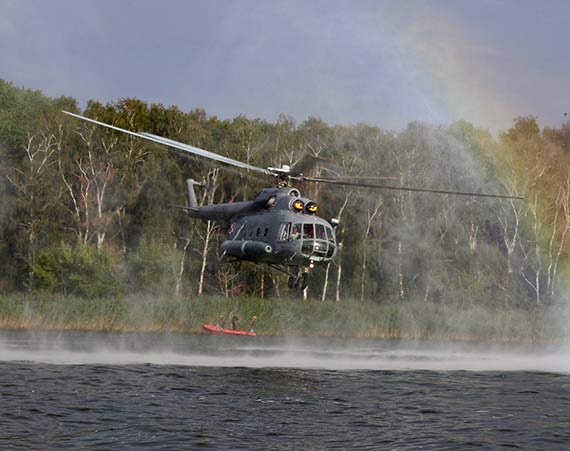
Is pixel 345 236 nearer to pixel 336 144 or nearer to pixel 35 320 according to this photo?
pixel 336 144

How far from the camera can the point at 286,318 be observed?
7612 centimetres

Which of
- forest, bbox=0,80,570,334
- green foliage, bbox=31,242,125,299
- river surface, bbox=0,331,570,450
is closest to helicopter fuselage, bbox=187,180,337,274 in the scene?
river surface, bbox=0,331,570,450

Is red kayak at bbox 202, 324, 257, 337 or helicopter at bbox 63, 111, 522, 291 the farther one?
red kayak at bbox 202, 324, 257, 337

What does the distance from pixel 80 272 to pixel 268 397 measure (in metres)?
47.6

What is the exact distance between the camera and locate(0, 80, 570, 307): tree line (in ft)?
307

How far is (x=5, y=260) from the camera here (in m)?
100

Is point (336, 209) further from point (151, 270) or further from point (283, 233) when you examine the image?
point (283, 233)

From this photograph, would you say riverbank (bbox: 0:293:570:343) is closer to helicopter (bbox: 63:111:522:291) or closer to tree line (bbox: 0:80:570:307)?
tree line (bbox: 0:80:570:307)

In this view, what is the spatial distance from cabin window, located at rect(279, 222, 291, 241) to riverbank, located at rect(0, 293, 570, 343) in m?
27.5

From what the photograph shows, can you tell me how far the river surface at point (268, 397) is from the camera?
1236 inches

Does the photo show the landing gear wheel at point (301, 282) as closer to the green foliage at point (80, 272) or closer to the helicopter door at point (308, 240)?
the helicopter door at point (308, 240)

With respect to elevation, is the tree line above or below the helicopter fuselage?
above

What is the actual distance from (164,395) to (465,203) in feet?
200

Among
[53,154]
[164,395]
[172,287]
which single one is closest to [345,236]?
[172,287]
